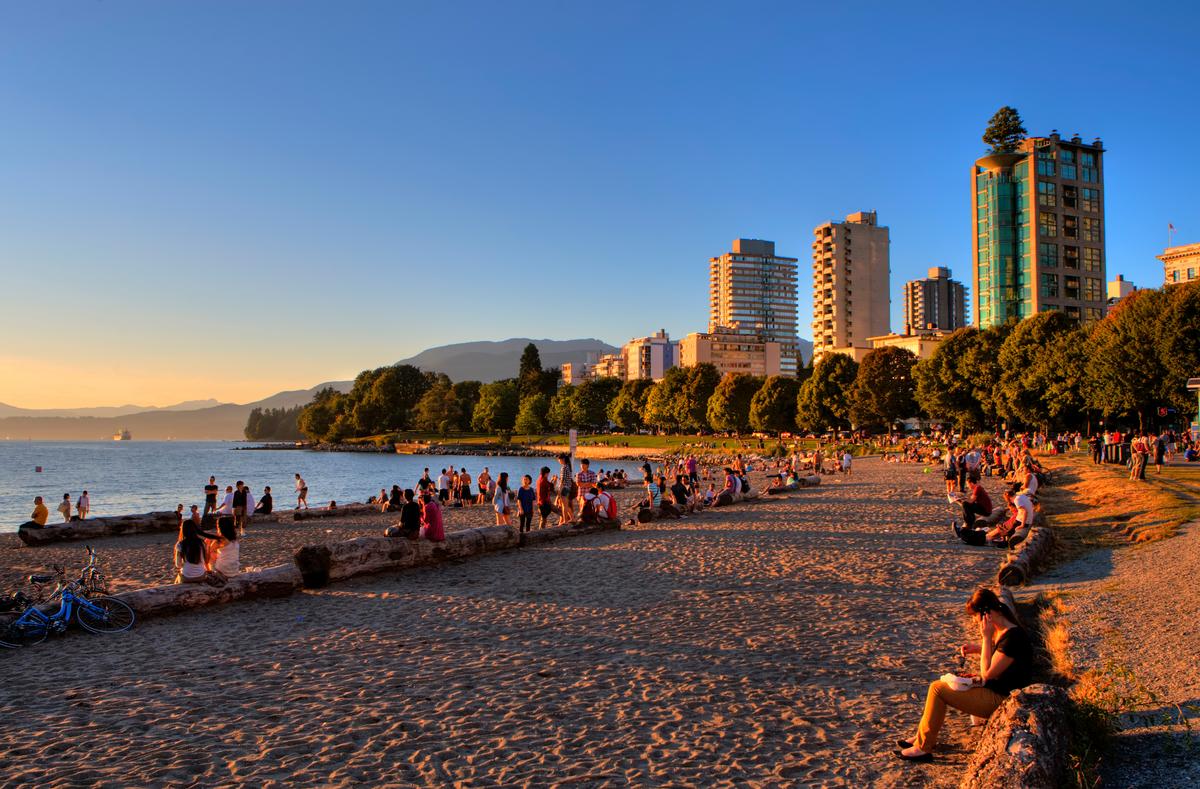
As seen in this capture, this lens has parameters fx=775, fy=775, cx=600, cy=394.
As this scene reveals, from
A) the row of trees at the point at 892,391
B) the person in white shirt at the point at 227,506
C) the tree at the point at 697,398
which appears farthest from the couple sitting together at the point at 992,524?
the tree at the point at 697,398

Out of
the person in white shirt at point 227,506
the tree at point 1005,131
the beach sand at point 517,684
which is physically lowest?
the beach sand at point 517,684

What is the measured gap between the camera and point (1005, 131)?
106m

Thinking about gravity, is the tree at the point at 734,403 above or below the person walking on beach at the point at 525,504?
above

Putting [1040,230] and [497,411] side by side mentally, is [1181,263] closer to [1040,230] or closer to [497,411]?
[1040,230]

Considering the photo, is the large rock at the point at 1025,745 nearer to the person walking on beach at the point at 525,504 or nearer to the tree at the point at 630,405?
the person walking on beach at the point at 525,504

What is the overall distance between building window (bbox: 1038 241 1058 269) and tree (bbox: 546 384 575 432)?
8411 cm

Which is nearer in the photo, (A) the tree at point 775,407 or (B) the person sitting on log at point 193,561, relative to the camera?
(B) the person sitting on log at point 193,561

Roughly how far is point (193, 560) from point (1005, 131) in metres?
119

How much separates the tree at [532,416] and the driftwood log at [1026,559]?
13958cm

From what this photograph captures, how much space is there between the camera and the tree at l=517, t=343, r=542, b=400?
Result: 169 m

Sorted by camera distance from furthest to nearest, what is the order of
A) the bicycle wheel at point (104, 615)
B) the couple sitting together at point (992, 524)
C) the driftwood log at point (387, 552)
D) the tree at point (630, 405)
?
the tree at point (630, 405), the couple sitting together at point (992, 524), the driftwood log at point (387, 552), the bicycle wheel at point (104, 615)

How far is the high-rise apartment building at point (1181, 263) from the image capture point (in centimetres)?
9931

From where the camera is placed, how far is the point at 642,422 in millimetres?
150500

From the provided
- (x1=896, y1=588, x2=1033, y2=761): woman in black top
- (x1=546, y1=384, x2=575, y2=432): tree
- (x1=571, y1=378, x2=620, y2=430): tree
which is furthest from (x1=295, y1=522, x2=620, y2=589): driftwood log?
(x1=546, y1=384, x2=575, y2=432): tree
